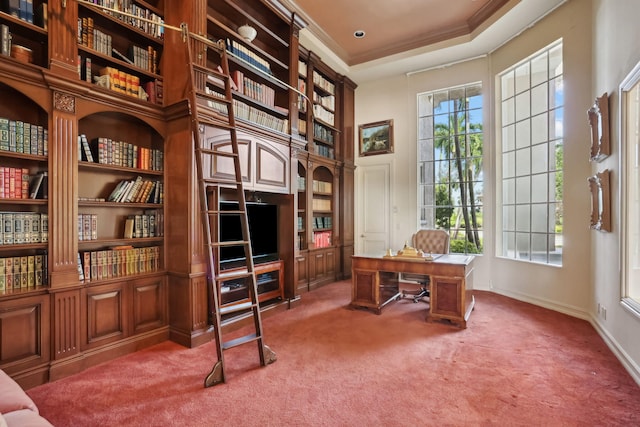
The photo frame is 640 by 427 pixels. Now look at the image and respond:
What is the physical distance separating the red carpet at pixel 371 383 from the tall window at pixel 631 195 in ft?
2.24

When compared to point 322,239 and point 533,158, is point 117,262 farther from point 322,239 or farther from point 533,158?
point 533,158

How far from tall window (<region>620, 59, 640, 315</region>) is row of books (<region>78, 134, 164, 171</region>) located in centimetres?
415

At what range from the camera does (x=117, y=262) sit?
2.79 meters

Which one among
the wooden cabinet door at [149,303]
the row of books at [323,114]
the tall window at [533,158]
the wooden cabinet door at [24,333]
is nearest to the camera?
the wooden cabinet door at [24,333]

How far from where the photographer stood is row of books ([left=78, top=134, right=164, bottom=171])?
2.63m

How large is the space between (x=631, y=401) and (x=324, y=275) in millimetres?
3901

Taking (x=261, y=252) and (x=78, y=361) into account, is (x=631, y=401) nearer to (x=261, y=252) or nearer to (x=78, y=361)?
(x=261, y=252)

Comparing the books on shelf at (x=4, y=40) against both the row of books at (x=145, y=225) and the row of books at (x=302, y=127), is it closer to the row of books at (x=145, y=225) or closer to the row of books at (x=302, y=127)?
the row of books at (x=145, y=225)

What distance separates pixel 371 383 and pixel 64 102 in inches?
122

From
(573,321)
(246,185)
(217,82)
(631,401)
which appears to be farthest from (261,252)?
(573,321)

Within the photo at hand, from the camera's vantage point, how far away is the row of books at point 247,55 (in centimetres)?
359

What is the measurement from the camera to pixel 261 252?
4055 mm

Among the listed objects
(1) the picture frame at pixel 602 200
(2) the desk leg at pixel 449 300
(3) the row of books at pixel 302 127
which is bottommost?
(2) the desk leg at pixel 449 300

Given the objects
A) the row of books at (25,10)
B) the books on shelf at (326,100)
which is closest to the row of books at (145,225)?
the row of books at (25,10)
